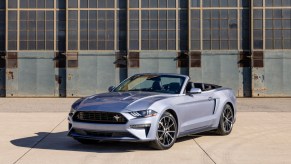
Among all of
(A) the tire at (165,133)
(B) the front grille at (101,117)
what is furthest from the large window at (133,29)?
(B) the front grille at (101,117)

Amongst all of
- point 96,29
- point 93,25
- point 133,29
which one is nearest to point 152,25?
point 133,29

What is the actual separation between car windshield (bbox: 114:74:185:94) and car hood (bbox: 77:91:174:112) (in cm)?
44

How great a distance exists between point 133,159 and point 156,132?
85 cm

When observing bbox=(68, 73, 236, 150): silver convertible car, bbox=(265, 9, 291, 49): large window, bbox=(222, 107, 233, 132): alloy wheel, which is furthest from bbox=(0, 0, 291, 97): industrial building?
bbox=(68, 73, 236, 150): silver convertible car

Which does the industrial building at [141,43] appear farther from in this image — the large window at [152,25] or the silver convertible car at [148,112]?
the silver convertible car at [148,112]

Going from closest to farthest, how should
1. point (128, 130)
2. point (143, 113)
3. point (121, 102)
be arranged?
1. point (128, 130)
2. point (143, 113)
3. point (121, 102)

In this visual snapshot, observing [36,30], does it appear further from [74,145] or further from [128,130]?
[128,130]

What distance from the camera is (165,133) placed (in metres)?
8.57

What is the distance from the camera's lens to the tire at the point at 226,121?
10.6m

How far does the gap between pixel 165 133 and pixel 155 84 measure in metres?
1.46

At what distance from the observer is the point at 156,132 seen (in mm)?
8297

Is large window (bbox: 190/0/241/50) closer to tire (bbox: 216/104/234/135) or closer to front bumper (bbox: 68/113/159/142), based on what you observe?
tire (bbox: 216/104/234/135)

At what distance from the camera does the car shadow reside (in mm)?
8608

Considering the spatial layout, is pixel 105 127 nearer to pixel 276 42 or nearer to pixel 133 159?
pixel 133 159
